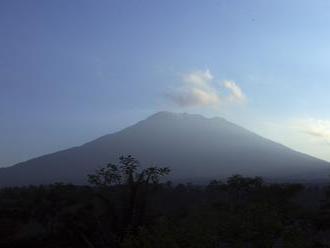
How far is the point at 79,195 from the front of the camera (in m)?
34.8

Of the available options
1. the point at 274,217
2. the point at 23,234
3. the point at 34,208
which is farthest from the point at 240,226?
the point at 34,208

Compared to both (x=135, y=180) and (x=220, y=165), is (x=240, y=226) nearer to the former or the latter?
(x=135, y=180)

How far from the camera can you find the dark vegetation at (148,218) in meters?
10.5

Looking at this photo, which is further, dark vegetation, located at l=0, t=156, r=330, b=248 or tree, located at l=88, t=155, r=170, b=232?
tree, located at l=88, t=155, r=170, b=232

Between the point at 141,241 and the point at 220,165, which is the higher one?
the point at 220,165

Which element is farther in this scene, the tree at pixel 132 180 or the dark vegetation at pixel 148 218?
the tree at pixel 132 180

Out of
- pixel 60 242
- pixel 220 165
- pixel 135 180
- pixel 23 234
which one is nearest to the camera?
pixel 135 180

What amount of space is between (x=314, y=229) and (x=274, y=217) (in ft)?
45.9

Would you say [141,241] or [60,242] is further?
[60,242]

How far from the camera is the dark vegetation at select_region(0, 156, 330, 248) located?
10.5 meters

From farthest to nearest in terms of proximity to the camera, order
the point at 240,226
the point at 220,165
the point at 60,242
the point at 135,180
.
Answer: the point at 220,165 → the point at 60,242 → the point at 135,180 → the point at 240,226

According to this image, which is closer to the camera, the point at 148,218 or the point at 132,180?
the point at 132,180

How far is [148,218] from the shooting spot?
2202 centimetres

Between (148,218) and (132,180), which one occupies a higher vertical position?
(132,180)
